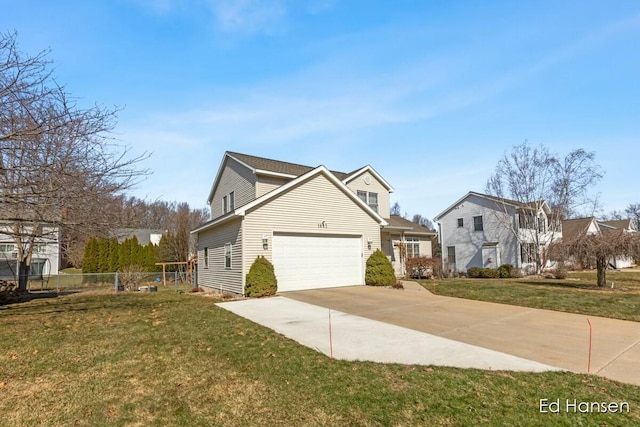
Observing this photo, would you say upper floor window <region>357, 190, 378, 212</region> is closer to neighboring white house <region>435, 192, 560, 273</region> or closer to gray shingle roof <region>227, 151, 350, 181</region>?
gray shingle roof <region>227, 151, 350, 181</region>

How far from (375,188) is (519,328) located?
1599cm

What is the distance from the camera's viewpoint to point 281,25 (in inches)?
423

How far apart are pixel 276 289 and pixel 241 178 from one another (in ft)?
24.1

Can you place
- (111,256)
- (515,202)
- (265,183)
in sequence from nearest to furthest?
(265,183) → (515,202) → (111,256)

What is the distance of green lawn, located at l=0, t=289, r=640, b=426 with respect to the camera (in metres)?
3.70

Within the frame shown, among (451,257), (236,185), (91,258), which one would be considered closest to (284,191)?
(236,185)

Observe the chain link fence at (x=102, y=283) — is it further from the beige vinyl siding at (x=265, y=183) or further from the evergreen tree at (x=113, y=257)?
the beige vinyl siding at (x=265, y=183)

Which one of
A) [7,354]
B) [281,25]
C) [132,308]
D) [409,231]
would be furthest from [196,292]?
[409,231]

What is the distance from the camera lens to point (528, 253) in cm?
2816

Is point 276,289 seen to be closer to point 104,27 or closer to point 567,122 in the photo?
point 104,27

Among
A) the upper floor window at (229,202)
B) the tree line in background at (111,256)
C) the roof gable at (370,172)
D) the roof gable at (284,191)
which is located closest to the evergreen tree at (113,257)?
the tree line in background at (111,256)

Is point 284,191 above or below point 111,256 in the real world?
above

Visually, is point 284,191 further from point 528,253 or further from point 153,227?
point 153,227

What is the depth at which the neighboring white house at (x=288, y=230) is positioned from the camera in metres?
14.0
